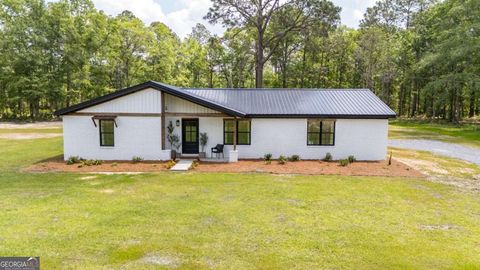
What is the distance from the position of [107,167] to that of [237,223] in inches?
346

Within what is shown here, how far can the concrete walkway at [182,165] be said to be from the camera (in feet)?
44.9

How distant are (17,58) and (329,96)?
39758 millimetres

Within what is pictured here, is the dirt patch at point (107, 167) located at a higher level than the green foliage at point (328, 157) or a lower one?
lower

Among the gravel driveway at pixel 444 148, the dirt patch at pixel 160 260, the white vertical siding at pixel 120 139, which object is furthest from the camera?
the gravel driveway at pixel 444 148

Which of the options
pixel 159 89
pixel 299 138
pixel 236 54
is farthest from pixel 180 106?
pixel 236 54

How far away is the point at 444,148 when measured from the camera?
2050cm

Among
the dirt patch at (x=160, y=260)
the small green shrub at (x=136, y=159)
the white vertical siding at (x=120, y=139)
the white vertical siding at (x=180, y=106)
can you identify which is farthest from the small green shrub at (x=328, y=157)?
the dirt patch at (x=160, y=260)

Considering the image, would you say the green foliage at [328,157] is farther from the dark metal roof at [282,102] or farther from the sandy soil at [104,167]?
the sandy soil at [104,167]

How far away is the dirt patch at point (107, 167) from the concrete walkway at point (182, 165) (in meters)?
0.52

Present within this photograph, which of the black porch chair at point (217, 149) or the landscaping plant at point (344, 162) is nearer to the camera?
the landscaping plant at point (344, 162)

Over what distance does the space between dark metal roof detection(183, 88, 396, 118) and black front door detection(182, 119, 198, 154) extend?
156 cm

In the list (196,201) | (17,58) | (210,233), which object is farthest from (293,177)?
(17,58)

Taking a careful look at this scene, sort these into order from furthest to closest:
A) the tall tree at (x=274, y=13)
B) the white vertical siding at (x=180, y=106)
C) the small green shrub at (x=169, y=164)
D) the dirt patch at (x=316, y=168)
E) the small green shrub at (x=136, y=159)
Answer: the tall tree at (x=274, y=13) < the white vertical siding at (x=180, y=106) < the small green shrub at (x=136, y=159) < the small green shrub at (x=169, y=164) < the dirt patch at (x=316, y=168)

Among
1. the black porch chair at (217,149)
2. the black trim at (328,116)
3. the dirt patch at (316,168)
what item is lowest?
the dirt patch at (316,168)
